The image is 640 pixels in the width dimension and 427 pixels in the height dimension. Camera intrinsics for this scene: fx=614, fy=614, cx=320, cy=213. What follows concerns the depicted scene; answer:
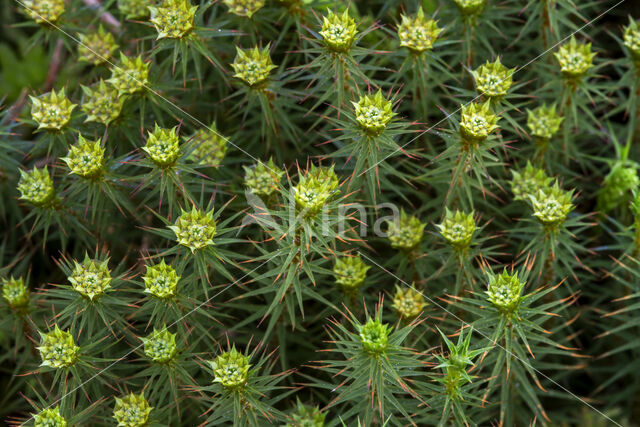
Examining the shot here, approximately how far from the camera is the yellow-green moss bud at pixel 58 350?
1320mm

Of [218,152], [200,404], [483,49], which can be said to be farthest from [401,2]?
[200,404]

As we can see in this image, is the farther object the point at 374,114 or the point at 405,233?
the point at 405,233

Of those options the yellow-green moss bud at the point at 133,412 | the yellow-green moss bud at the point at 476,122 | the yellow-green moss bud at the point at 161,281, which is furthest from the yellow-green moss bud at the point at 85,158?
the yellow-green moss bud at the point at 476,122

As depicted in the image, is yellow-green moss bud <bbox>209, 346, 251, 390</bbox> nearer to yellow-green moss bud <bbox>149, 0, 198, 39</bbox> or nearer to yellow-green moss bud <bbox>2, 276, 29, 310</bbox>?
yellow-green moss bud <bbox>2, 276, 29, 310</bbox>

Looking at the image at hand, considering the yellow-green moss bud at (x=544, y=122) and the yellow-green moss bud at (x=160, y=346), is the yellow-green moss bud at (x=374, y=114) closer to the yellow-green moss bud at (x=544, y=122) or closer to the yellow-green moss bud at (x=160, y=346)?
the yellow-green moss bud at (x=544, y=122)

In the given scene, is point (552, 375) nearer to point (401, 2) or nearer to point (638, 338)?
point (638, 338)

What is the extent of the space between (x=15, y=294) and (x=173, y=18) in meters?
0.77

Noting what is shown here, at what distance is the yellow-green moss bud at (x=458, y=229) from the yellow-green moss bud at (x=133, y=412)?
29.9 inches

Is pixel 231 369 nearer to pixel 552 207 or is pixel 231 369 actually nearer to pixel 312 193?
pixel 312 193

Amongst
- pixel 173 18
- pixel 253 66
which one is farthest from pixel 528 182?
pixel 173 18

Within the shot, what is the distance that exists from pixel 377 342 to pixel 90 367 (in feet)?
2.11

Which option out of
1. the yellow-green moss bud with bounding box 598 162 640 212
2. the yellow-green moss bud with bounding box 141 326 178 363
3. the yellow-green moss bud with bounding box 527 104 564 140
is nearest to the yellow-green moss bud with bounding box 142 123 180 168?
the yellow-green moss bud with bounding box 141 326 178 363

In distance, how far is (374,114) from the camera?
1.37 meters

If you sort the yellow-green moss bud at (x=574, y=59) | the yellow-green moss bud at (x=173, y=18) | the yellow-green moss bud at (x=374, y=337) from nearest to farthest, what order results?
1. the yellow-green moss bud at (x=374, y=337)
2. the yellow-green moss bud at (x=173, y=18)
3. the yellow-green moss bud at (x=574, y=59)
